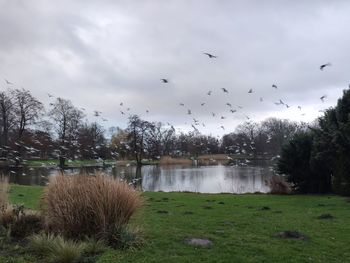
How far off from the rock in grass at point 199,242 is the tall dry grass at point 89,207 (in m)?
1.37

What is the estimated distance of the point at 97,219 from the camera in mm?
8867

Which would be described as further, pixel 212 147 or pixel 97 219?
pixel 212 147

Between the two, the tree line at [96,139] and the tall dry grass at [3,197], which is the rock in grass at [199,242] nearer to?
the tall dry grass at [3,197]

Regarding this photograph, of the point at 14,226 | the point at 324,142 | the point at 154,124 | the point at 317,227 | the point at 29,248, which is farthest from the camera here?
the point at 154,124

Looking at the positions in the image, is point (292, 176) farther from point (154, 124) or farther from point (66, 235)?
point (154, 124)

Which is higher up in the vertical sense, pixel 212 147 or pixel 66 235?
pixel 212 147

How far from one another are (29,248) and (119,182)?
7.76 ft

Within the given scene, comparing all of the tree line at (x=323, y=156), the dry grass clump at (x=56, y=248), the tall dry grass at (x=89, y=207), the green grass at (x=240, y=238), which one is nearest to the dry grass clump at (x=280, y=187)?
the tree line at (x=323, y=156)

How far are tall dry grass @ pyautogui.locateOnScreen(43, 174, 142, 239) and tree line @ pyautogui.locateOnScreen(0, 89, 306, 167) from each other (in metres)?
31.1

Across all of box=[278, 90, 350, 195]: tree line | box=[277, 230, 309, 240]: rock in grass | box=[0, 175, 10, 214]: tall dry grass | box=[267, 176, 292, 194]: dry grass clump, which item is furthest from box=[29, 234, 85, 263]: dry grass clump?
box=[267, 176, 292, 194]: dry grass clump

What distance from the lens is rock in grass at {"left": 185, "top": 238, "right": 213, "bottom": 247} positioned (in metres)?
8.70

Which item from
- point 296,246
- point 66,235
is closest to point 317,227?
point 296,246

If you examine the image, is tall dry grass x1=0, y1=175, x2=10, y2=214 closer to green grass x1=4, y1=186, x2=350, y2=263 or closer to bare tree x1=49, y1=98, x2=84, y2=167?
green grass x1=4, y1=186, x2=350, y2=263

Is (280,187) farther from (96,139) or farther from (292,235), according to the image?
(96,139)
